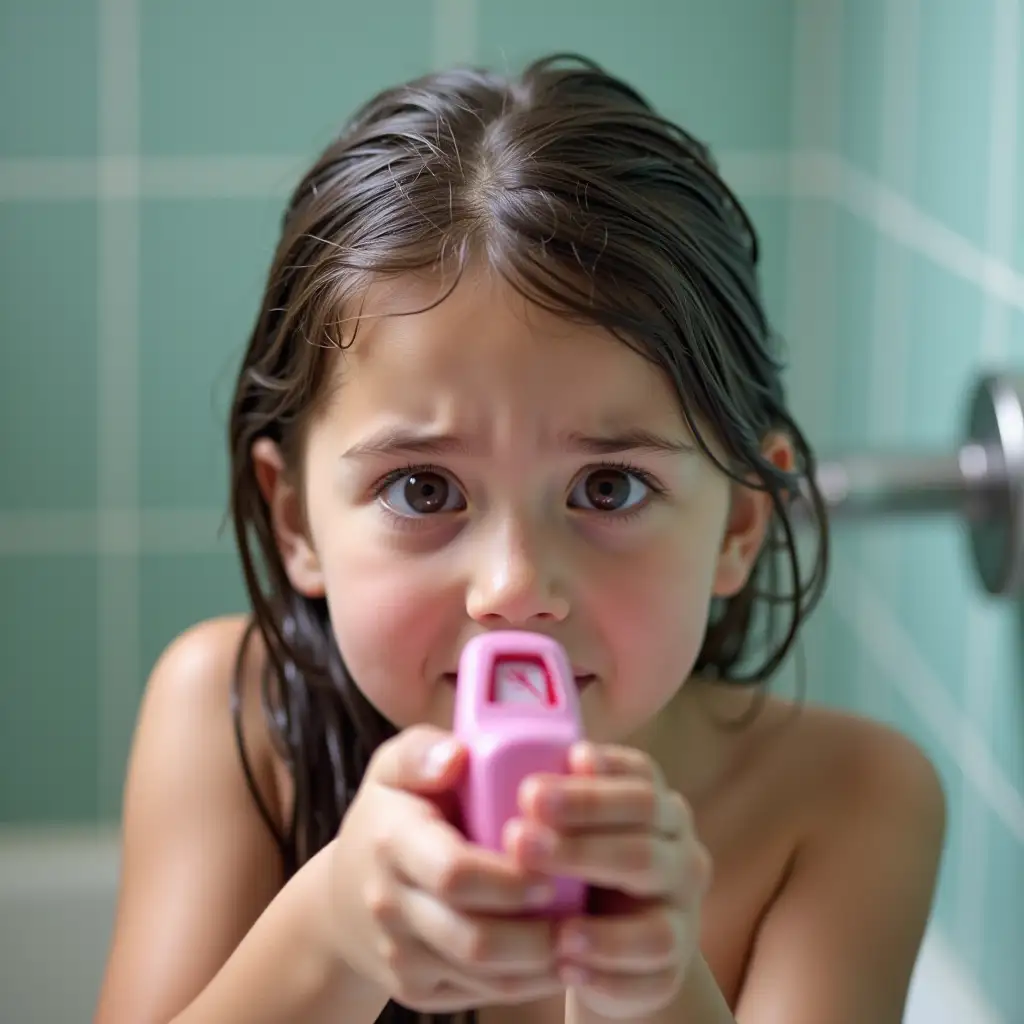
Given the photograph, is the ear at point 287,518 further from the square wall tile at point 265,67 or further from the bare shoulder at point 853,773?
the square wall tile at point 265,67

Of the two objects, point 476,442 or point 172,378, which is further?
point 172,378

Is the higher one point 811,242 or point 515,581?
point 811,242

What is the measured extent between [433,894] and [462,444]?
27 centimetres

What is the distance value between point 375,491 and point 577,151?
0.61 ft

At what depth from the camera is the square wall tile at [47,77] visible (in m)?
1.51

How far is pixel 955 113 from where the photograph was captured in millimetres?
1190

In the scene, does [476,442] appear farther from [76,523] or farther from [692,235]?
[76,523]

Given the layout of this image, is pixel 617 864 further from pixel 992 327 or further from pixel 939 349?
pixel 939 349

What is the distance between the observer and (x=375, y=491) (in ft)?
2.76

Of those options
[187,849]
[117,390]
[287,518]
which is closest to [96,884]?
[117,390]

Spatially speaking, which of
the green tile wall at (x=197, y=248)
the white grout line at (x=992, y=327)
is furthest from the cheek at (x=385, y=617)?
the green tile wall at (x=197, y=248)

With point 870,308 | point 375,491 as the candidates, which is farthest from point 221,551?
point 375,491

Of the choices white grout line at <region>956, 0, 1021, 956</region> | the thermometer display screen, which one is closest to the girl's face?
the thermometer display screen

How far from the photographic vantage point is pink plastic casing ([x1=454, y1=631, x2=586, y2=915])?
56 cm
